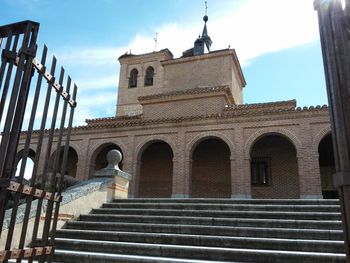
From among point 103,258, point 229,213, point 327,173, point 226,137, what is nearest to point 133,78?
point 226,137

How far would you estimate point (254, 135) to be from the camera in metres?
14.6

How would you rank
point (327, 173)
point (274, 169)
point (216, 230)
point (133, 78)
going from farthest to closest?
1. point (133, 78)
2. point (327, 173)
3. point (274, 169)
4. point (216, 230)

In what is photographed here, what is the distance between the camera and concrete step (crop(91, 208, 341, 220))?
5.86 metres

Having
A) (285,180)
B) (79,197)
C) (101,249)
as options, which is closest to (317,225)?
(101,249)

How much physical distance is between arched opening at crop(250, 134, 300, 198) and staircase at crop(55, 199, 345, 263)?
9.28m

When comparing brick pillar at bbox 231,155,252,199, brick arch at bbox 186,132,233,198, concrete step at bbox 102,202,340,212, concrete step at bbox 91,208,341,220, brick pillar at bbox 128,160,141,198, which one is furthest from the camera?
brick arch at bbox 186,132,233,198

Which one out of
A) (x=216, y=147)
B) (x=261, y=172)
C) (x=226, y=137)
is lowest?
(x=261, y=172)

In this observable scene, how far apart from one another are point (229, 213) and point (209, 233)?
102 cm

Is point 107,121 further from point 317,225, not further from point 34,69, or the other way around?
point 34,69

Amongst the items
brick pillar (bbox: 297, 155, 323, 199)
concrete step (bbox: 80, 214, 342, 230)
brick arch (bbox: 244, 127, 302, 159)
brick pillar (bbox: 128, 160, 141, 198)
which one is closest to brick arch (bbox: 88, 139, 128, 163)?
brick pillar (bbox: 128, 160, 141, 198)

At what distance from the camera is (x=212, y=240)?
16.5 feet

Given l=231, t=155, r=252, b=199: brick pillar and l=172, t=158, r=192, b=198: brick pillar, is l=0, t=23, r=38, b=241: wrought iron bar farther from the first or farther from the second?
l=172, t=158, r=192, b=198: brick pillar

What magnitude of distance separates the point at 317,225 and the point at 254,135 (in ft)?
30.6

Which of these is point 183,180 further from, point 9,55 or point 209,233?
point 9,55
